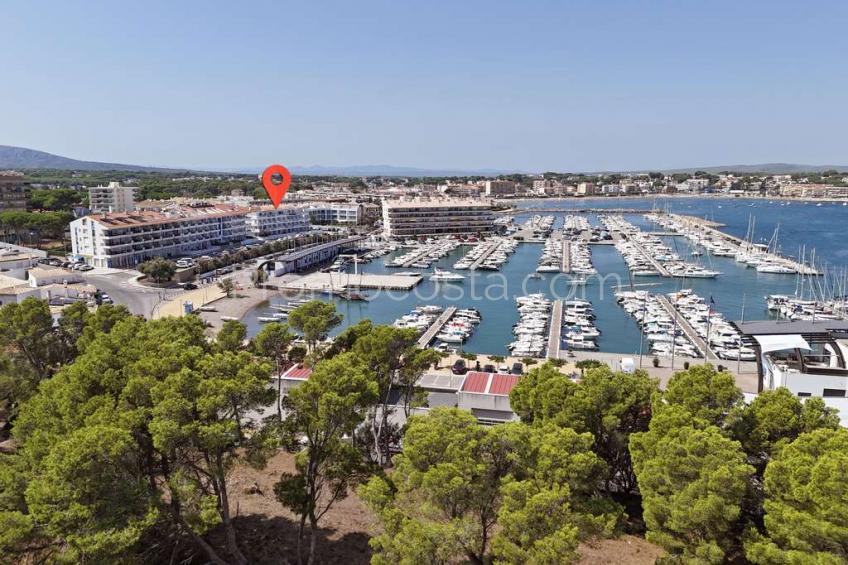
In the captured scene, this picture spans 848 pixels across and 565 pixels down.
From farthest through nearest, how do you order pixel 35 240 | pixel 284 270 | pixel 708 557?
1. pixel 35 240
2. pixel 284 270
3. pixel 708 557

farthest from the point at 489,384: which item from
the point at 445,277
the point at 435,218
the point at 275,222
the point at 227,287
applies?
the point at 435,218

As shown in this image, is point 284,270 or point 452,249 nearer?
point 284,270

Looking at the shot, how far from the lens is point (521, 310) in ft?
114

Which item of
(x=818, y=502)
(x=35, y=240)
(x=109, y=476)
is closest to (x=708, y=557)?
(x=818, y=502)

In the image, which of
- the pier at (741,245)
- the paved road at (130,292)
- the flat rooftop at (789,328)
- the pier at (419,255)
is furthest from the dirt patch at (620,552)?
the pier at (419,255)

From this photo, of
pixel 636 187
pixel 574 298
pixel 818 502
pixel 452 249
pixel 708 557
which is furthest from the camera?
pixel 636 187

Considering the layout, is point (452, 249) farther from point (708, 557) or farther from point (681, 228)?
point (708, 557)

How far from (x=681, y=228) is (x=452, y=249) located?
33.5 m

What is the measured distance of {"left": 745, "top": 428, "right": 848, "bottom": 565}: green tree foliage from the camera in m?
6.99

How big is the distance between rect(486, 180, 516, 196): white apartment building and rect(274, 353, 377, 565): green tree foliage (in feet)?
456

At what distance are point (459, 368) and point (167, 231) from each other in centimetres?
3817

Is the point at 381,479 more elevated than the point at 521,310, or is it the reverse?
the point at 381,479

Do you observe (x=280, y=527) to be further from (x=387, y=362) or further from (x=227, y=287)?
(x=227, y=287)

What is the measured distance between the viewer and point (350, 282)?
145 feet
